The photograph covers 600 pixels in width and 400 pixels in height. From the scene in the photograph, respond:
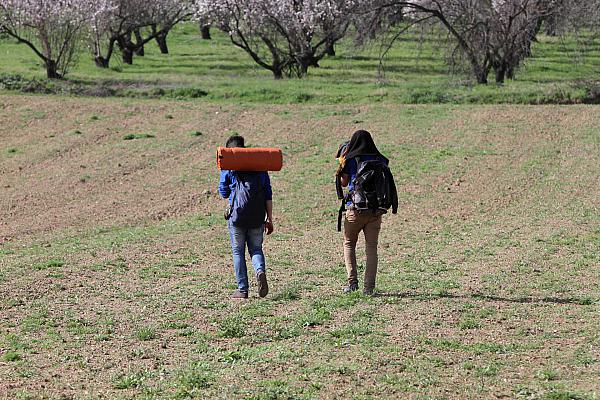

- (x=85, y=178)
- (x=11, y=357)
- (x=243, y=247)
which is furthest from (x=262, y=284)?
(x=85, y=178)

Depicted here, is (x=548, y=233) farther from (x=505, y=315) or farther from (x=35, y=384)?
(x=35, y=384)

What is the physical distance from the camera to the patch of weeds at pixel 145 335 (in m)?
8.77

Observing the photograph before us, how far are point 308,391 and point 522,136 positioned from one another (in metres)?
19.4

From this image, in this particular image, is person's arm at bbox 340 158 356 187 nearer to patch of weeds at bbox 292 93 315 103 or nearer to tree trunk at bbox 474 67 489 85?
patch of weeds at bbox 292 93 315 103

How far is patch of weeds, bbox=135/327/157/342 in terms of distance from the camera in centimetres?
877

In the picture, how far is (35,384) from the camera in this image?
722 cm

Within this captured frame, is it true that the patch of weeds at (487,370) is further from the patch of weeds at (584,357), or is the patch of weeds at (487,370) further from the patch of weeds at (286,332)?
the patch of weeds at (286,332)

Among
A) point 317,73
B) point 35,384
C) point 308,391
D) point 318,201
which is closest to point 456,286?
point 308,391

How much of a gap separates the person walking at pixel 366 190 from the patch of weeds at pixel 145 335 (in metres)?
2.44

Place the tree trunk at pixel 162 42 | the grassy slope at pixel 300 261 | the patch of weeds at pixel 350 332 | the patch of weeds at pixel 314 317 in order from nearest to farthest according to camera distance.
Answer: the grassy slope at pixel 300 261
the patch of weeds at pixel 350 332
the patch of weeds at pixel 314 317
the tree trunk at pixel 162 42

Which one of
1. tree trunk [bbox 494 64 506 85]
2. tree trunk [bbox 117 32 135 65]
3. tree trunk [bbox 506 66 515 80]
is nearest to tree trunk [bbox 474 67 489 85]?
tree trunk [bbox 494 64 506 85]

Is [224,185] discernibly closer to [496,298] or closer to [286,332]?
[286,332]

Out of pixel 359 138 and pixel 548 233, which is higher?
pixel 359 138

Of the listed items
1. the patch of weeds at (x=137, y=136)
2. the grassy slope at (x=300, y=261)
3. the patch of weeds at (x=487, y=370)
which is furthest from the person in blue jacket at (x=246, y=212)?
the patch of weeds at (x=137, y=136)
